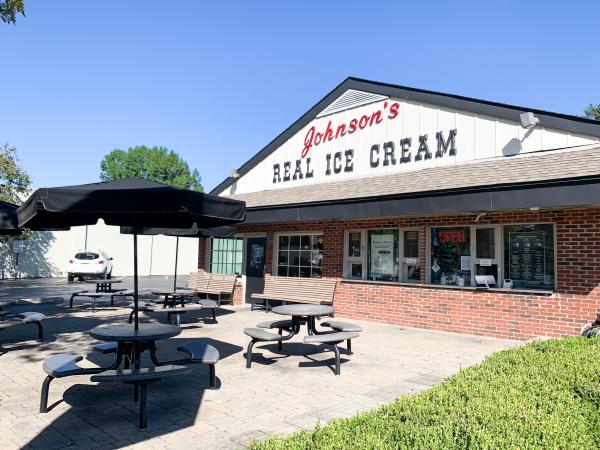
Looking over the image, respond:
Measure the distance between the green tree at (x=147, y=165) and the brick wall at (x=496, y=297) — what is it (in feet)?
168

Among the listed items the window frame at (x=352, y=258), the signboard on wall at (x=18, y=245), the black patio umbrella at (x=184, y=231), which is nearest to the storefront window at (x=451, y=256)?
the window frame at (x=352, y=258)

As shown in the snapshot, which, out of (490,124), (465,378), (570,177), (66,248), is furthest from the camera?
(66,248)

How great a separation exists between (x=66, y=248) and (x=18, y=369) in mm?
23583

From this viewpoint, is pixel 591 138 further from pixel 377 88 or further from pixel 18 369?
pixel 18 369

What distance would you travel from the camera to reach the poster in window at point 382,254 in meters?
11.1

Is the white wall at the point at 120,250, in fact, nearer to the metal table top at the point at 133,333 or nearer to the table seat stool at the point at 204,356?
the metal table top at the point at 133,333

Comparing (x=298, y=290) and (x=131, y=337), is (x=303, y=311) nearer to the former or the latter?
(x=131, y=337)

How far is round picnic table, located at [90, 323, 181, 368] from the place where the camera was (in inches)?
198

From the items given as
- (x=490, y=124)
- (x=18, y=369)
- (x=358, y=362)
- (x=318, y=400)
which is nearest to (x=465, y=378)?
(x=318, y=400)

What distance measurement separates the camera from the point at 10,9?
299 inches

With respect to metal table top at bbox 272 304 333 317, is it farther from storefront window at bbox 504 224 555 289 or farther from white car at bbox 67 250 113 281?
white car at bbox 67 250 113 281

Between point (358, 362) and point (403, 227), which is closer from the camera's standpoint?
point (358, 362)

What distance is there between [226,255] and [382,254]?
622cm

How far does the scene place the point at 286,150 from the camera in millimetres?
14648
